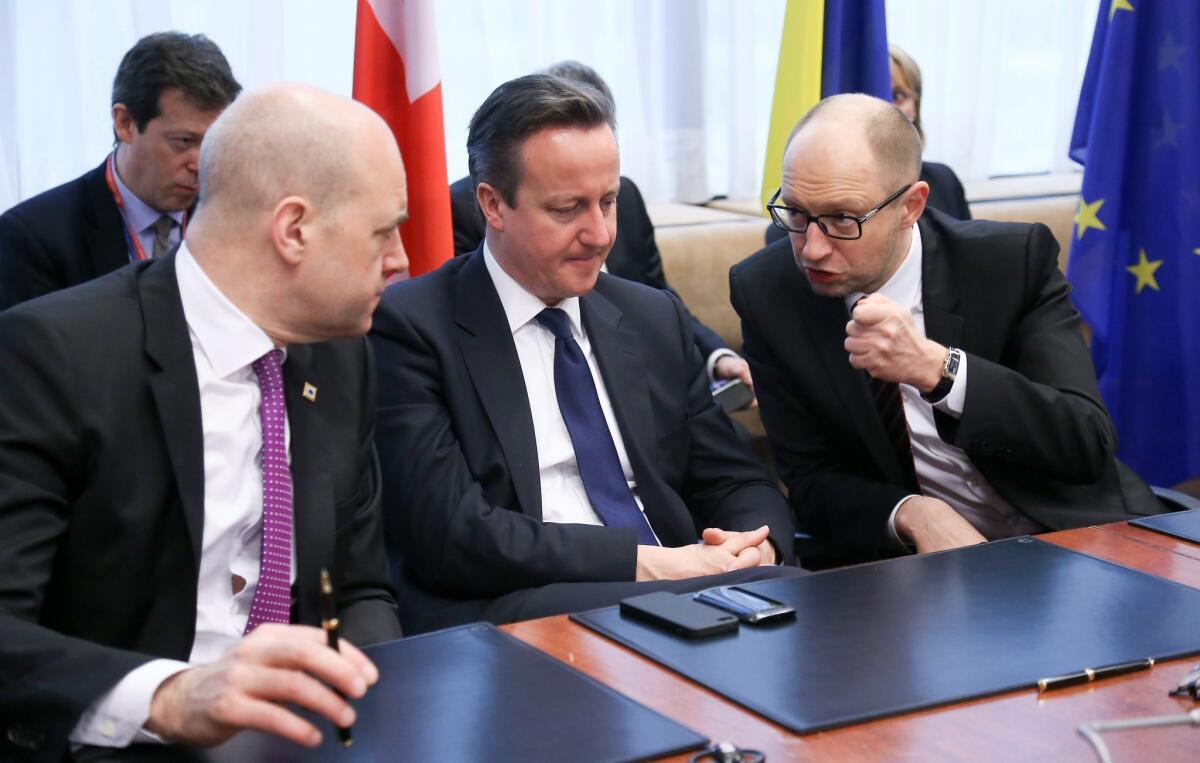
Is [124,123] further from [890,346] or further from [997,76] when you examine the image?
[997,76]

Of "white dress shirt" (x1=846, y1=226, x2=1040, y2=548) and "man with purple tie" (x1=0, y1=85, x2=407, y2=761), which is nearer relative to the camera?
"man with purple tie" (x1=0, y1=85, x2=407, y2=761)

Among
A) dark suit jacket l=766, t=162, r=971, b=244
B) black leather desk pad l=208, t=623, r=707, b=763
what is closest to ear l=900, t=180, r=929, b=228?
black leather desk pad l=208, t=623, r=707, b=763

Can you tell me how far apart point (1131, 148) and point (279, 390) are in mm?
2961

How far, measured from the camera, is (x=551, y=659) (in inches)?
63.5

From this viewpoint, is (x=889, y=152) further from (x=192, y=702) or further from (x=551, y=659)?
(x=192, y=702)

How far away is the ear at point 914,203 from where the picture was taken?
276cm

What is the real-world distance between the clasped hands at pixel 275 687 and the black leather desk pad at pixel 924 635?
1.44ft

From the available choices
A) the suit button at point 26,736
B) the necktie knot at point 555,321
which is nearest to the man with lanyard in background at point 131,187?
the necktie knot at point 555,321

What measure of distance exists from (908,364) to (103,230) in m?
2.14

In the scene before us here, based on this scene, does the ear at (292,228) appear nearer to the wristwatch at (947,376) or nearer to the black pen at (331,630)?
the black pen at (331,630)

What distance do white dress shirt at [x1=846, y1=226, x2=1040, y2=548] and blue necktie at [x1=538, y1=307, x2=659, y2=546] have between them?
0.63 meters

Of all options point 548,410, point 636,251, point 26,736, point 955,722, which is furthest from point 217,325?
point 636,251

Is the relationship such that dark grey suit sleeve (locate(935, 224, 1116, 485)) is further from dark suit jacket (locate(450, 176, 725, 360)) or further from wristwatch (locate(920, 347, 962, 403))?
dark suit jacket (locate(450, 176, 725, 360))

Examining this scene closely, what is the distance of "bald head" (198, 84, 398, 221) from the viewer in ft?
6.12
